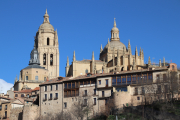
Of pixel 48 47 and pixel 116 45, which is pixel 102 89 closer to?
pixel 116 45

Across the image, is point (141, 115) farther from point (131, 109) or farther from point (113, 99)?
point (113, 99)

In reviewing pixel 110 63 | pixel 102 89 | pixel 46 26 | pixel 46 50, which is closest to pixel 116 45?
pixel 110 63

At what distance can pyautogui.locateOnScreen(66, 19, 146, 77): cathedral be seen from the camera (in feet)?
280

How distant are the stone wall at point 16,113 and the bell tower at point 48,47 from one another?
49.7 m

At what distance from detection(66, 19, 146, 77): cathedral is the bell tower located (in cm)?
2957

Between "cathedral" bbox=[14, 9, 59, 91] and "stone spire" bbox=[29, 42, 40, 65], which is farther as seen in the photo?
"cathedral" bbox=[14, 9, 59, 91]

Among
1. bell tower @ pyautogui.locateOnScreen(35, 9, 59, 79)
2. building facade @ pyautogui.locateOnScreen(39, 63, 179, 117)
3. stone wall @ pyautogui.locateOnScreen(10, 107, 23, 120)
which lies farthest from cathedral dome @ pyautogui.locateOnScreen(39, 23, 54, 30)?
building facade @ pyautogui.locateOnScreen(39, 63, 179, 117)

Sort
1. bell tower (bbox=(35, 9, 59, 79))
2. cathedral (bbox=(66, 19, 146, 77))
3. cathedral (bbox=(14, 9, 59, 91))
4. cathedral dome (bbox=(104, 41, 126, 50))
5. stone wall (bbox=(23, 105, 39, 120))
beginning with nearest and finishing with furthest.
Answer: stone wall (bbox=(23, 105, 39, 120))
cathedral (bbox=(66, 19, 146, 77))
cathedral dome (bbox=(104, 41, 126, 50))
cathedral (bbox=(14, 9, 59, 91))
bell tower (bbox=(35, 9, 59, 79))

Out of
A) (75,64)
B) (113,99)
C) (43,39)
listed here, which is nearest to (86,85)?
(113,99)

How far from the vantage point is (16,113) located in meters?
76.3

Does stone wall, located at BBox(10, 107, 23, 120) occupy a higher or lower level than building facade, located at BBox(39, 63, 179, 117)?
lower

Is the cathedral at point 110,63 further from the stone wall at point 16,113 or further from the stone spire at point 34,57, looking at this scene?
the stone spire at point 34,57

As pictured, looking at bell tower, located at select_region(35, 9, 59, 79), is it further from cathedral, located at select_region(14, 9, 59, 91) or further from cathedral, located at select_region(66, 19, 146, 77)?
cathedral, located at select_region(66, 19, 146, 77)

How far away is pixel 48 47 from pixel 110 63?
139 ft
